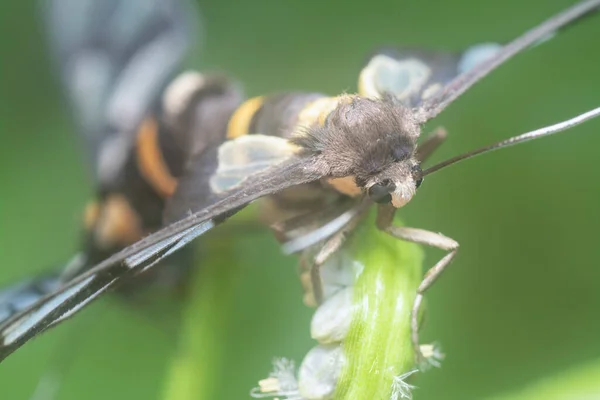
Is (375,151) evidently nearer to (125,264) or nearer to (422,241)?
(422,241)

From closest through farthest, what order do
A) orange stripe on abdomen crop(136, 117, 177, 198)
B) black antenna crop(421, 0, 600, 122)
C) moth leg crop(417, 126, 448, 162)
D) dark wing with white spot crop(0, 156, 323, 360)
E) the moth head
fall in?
dark wing with white spot crop(0, 156, 323, 360)
the moth head
black antenna crop(421, 0, 600, 122)
moth leg crop(417, 126, 448, 162)
orange stripe on abdomen crop(136, 117, 177, 198)

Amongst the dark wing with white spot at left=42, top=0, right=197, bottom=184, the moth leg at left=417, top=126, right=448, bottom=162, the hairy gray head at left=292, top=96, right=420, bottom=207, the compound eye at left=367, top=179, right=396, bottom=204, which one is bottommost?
the compound eye at left=367, top=179, right=396, bottom=204

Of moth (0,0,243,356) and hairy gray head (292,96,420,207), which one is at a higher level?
moth (0,0,243,356)

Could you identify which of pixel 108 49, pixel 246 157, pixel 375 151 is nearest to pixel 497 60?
pixel 375 151

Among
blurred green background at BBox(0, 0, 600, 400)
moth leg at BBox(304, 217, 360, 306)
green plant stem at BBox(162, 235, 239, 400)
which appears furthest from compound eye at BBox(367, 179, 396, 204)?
green plant stem at BBox(162, 235, 239, 400)

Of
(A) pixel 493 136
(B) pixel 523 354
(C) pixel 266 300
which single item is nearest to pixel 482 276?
(B) pixel 523 354

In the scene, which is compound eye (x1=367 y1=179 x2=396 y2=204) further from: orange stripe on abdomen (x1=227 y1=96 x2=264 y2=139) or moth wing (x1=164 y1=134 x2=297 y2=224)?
orange stripe on abdomen (x1=227 y1=96 x2=264 y2=139)

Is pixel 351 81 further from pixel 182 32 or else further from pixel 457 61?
pixel 457 61
